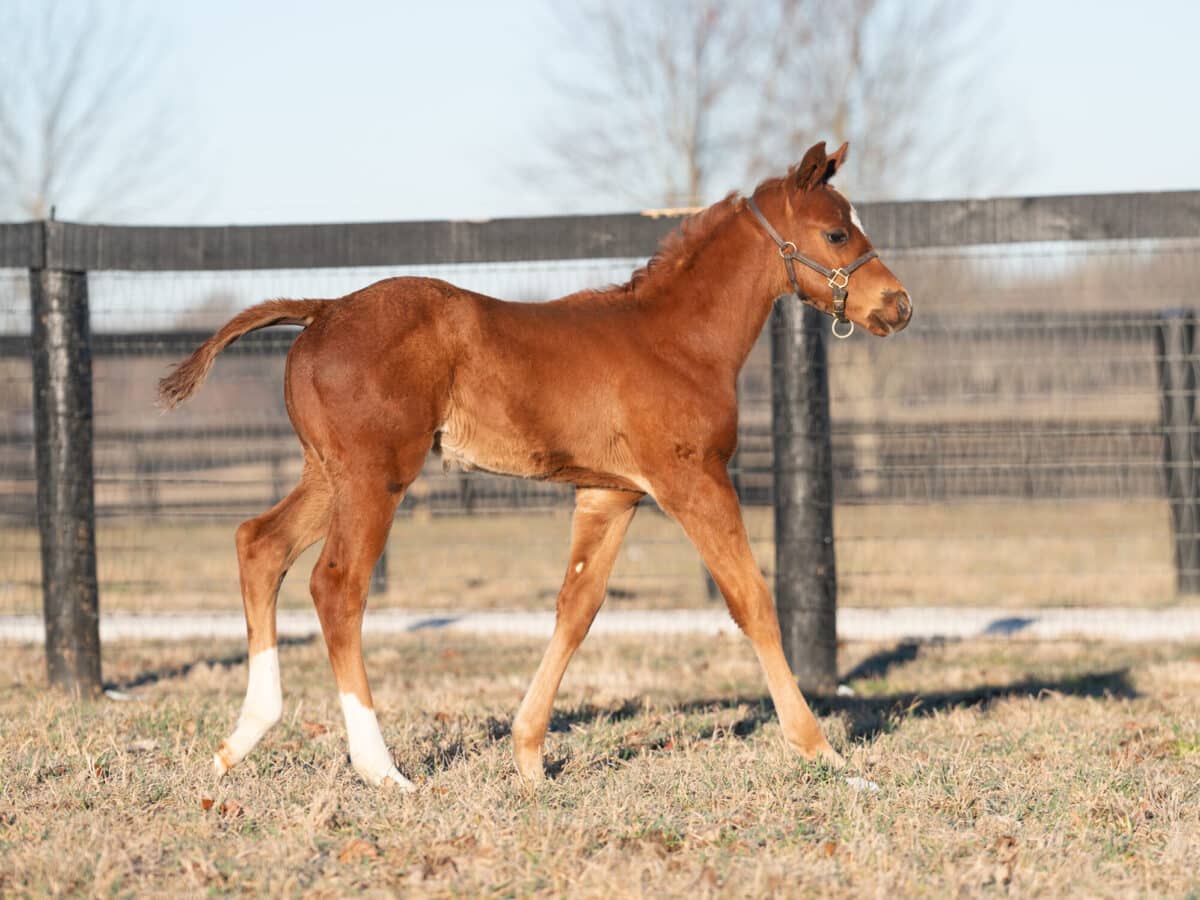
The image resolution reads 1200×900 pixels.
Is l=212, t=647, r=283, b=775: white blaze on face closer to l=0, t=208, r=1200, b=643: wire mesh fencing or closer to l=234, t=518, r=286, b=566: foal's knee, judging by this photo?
l=234, t=518, r=286, b=566: foal's knee

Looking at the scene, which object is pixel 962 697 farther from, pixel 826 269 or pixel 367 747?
pixel 367 747

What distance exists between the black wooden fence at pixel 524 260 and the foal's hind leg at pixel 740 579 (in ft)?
8.14

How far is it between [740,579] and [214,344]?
2.01 meters

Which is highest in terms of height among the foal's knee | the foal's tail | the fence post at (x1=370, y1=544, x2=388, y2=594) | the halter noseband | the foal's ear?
the foal's ear

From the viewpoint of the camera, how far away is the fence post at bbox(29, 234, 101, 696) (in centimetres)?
752

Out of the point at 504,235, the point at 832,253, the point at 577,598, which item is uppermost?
the point at 504,235

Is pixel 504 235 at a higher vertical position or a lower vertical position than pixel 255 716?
higher

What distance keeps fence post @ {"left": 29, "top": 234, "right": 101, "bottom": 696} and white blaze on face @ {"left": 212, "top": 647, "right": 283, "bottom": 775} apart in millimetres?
3000

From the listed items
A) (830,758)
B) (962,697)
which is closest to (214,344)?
(830,758)

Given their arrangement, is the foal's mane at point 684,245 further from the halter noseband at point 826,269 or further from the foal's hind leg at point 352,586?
the foal's hind leg at point 352,586

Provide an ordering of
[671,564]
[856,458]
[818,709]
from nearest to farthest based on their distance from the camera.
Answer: [818,709], [856,458], [671,564]

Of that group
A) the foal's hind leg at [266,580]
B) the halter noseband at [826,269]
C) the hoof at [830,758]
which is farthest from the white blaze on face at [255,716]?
the halter noseband at [826,269]

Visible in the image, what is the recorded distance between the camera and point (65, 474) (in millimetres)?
7512

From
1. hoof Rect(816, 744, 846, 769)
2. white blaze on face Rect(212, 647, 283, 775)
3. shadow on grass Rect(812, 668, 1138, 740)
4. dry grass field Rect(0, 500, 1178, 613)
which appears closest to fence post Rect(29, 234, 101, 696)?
dry grass field Rect(0, 500, 1178, 613)
